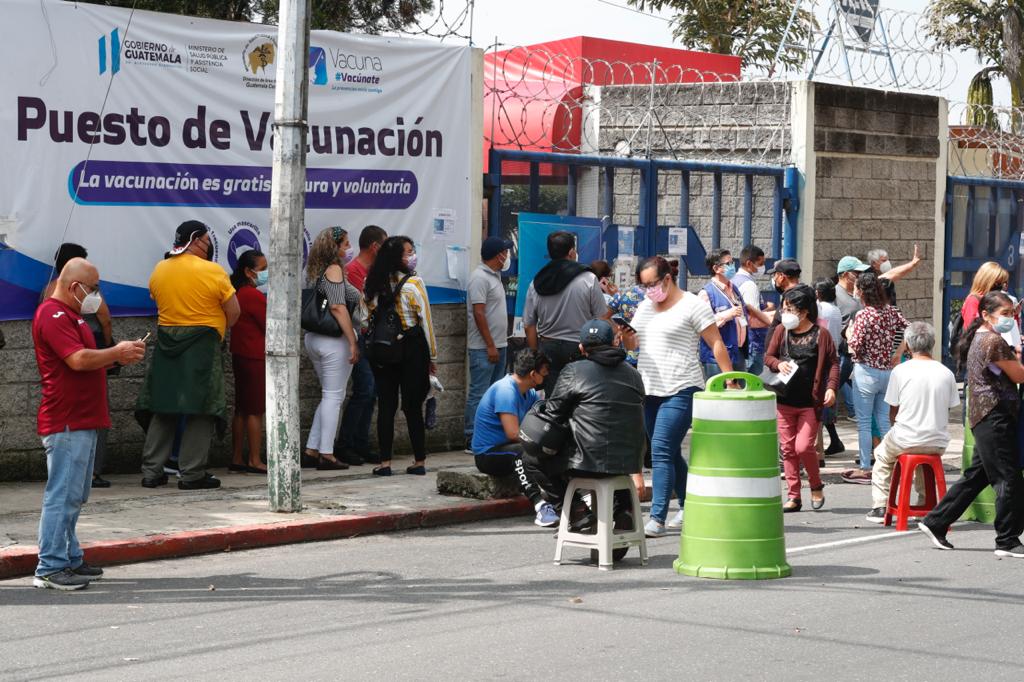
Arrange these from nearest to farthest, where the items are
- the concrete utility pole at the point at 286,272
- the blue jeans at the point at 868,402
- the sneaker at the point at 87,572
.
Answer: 1. the sneaker at the point at 87,572
2. the concrete utility pole at the point at 286,272
3. the blue jeans at the point at 868,402

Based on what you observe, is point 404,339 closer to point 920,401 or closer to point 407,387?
point 407,387

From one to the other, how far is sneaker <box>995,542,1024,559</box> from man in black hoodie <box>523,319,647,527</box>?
91.6 inches

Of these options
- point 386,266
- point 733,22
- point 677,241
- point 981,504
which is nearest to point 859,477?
point 981,504

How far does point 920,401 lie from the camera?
32.0ft

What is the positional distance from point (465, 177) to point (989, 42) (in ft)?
86.7

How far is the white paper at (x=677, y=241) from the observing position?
14.7m

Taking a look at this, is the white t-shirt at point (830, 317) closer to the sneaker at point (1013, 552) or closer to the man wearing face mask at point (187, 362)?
the sneaker at point (1013, 552)

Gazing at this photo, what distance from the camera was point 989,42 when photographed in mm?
35719

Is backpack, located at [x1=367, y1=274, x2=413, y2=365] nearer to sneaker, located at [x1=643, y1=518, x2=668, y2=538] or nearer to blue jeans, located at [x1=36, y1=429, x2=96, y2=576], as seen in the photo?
sneaker, located at [x1=643, y1=518, x2=668, y2=538]

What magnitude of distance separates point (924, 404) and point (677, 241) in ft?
17.6

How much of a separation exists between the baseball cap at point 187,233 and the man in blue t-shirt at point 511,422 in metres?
2.54

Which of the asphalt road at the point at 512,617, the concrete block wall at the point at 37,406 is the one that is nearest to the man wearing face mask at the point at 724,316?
the concrete block wall at the point at 37,406

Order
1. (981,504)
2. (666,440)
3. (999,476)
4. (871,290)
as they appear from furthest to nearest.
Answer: (871,290), (981,504), (666,440), (999,476)

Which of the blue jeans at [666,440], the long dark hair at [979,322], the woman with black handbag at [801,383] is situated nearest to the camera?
the long dark hair at [979,322]
